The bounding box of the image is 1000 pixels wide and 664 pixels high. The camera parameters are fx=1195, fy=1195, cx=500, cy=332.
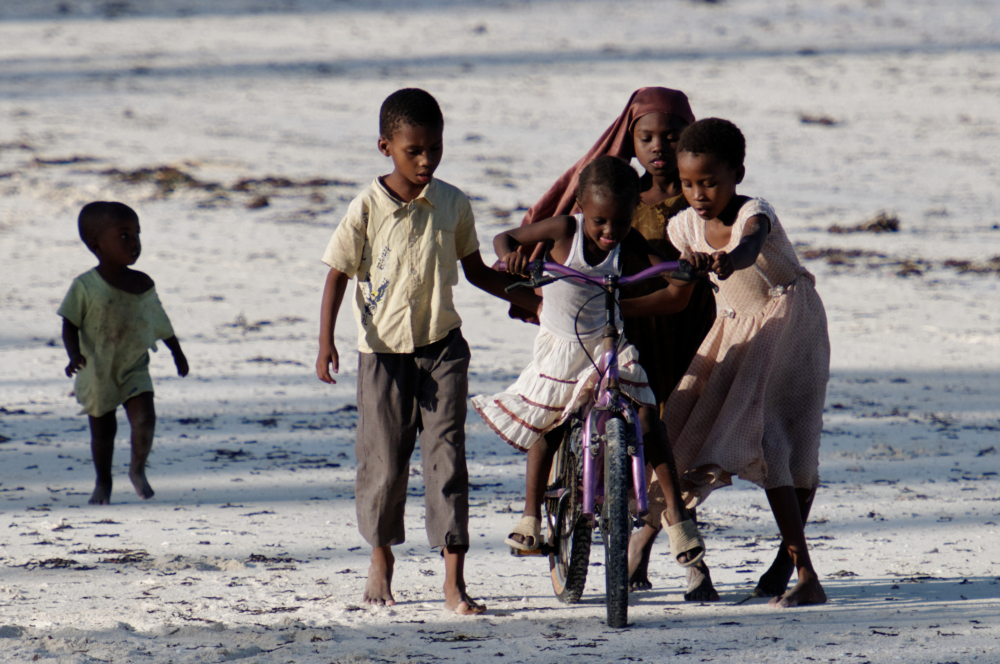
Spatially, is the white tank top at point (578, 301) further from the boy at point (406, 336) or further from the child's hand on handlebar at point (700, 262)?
the child's hand on handlebar at point (700, 262)

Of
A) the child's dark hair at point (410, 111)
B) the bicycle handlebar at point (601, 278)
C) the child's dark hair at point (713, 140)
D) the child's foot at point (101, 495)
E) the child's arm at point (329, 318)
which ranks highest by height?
the child's dark hair at point (410, 111)

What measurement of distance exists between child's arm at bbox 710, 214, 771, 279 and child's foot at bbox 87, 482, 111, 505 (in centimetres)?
286

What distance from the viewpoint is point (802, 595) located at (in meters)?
3.81

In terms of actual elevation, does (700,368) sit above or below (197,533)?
above

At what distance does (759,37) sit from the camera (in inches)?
Result: 835

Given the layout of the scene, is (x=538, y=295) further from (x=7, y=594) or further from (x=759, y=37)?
(x=759, y=37)

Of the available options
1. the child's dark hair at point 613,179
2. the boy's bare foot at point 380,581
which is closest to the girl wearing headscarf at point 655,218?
the child's dark hair at point 613,179

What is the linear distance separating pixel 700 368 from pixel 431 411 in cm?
91

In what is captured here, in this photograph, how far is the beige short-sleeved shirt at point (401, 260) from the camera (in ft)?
12.2

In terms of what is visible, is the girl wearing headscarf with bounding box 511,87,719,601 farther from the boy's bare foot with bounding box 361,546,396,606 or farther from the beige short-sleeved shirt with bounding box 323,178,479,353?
the boy's bare foot with bounding box 361,546,396,606

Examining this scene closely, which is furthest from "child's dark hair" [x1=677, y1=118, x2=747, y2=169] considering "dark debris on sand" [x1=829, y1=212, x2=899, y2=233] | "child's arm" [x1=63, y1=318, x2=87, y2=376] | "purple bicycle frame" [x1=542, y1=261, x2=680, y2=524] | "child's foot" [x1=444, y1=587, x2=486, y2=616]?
"dark debris on sand" [x1=829, y1=212, x2=899, y2=233]

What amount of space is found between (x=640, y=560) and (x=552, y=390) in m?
0.77

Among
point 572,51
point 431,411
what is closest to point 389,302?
point 431,411

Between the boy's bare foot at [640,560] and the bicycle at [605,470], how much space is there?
316 millimetres
